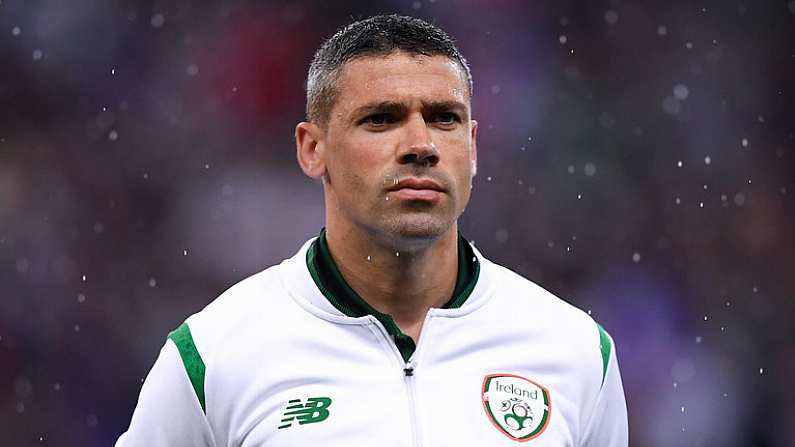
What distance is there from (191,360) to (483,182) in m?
4.74

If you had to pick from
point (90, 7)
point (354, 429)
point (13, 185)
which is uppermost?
point (90, 7)

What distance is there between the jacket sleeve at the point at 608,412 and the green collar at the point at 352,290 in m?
0.38

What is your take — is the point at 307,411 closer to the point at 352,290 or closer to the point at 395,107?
the point at 352,290

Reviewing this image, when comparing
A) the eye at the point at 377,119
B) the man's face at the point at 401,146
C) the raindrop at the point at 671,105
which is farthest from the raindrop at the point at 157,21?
the eye at the point at 377,119

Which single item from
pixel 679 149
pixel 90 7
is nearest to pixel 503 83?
pixel 679 149

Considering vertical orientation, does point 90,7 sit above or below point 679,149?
above

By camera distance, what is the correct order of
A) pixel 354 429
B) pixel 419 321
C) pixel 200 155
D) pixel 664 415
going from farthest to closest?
1. pixel 200 155
2. pixel 664 415
3. pixel 419 321
4. pixel 354 429

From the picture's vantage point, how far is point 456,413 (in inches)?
107

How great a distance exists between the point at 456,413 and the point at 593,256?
465 cm

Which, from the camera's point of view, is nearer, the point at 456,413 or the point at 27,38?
the point at 456,413

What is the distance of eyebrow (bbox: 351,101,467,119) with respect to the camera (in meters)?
2.73

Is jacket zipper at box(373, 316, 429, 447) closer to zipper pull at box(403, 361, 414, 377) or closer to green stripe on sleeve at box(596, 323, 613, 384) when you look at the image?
zipper pull at box(403, 361, 414, 377)

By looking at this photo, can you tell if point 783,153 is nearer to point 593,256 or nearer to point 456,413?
point 593,256

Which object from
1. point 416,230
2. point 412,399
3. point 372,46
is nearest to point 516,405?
point 412,399
